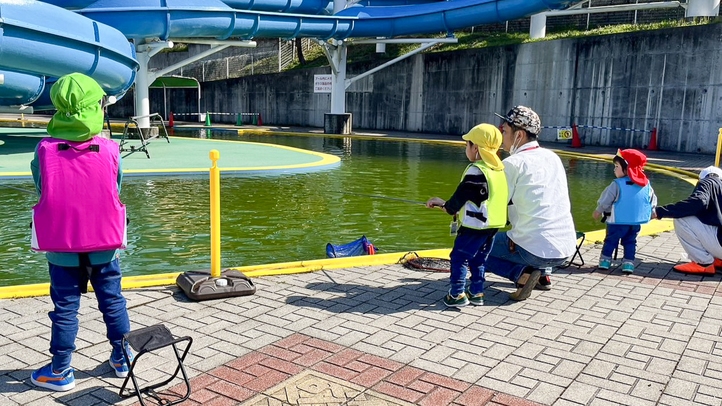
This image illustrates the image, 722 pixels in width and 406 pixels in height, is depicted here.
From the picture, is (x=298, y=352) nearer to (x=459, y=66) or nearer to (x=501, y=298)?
(x=501, y=298)

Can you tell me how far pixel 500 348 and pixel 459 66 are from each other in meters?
23.8

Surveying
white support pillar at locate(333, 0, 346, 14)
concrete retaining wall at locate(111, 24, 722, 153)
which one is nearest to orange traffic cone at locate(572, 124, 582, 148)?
concrete retaining wall at locate(111, 24, 722, 153)

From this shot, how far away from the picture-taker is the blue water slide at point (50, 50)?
1182 centimetres

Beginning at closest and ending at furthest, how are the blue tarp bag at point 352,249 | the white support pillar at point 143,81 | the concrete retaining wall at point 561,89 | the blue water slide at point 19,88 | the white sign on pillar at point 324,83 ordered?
the blue tarp bag at point 352,249 < the blue water slide at point 19,88 < the concrete retaining wall at point 561,89 < the white support pillar at point 143,81 < the white sign on pillar at point 324,83

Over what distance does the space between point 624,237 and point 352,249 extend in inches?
112

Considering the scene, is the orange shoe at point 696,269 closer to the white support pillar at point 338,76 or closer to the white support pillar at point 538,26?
the white support pillar at point 538,26

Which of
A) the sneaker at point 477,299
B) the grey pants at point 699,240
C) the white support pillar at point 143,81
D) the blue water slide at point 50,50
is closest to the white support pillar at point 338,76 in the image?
the white support pillar at point 143,81

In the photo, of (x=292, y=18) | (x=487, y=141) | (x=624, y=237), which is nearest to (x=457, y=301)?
(x=487, y=141)

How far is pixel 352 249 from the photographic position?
692 centimetres

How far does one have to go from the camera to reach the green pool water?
22.5 feet

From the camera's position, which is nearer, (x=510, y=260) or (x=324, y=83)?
(x=510, y=260)

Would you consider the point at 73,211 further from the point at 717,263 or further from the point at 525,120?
the point at 717,263

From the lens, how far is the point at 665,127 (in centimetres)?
2048

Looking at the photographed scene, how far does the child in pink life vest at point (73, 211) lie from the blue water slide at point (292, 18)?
49.8 ft
